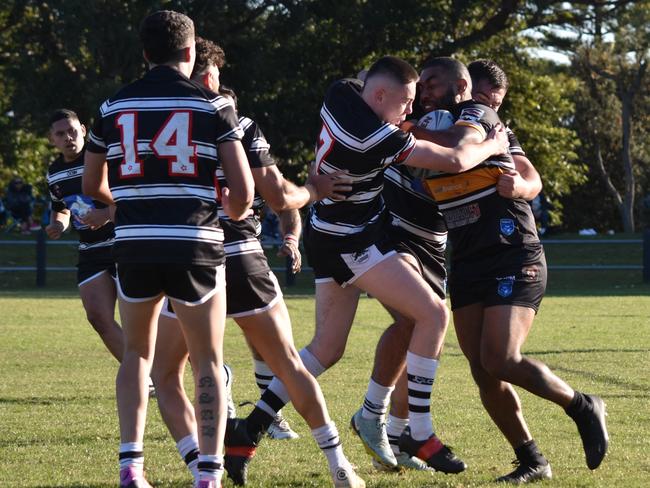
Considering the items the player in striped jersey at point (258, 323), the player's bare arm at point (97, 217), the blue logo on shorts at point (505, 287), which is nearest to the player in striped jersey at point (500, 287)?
the blue logo on shorts at point (505, 287)

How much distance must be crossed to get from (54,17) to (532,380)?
26.7 m

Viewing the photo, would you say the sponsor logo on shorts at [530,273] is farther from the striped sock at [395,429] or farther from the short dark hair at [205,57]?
the short dark hair at [205,57]

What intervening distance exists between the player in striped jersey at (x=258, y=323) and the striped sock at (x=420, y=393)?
1.87 ft

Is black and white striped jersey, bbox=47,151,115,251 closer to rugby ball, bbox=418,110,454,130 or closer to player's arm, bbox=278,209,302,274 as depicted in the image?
player's arm, bbox=278,209,302,274

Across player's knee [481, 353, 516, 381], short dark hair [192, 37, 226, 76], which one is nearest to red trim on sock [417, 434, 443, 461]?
player's knee [481, 353, 516, 381]

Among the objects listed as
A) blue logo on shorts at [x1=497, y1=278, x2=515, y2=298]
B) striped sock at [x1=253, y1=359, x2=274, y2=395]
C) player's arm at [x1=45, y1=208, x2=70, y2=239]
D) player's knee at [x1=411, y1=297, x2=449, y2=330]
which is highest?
blue logo on shorts at [x1=497, y1=278, x2=515, y2=298]

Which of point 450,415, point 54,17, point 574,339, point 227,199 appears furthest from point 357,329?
point 54,17

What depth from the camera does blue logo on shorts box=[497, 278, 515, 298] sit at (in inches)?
229

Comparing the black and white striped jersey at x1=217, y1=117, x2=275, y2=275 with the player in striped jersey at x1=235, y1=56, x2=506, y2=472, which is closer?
the black and white striped jersey at x1=217, y1=117, x2=275, y2=275

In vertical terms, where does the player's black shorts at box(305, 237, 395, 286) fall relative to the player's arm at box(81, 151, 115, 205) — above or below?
below

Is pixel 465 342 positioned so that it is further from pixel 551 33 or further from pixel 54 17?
pixel 551 33

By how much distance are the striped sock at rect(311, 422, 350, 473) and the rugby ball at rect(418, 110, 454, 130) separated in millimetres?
1617

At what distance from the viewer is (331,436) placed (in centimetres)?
546

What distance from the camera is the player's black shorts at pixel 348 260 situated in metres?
5.92
